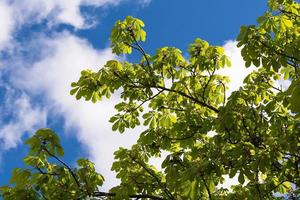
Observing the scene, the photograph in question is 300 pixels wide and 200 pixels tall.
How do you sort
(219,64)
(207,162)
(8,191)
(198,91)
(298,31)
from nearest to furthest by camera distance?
(207,162)
(8,191)
(298,31)
(219,64)
(198,91)

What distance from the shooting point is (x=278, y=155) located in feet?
19.7

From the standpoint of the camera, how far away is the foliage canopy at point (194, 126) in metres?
6.42

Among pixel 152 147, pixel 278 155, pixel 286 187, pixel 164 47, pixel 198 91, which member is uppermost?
pixel 164 47

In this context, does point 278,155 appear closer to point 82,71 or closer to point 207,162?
point 207,162

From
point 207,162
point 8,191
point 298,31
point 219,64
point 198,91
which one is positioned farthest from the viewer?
point 198,91

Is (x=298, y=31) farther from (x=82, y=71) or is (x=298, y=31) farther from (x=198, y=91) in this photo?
(x=82, y=71)

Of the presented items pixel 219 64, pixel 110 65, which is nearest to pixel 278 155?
pixel 219 64

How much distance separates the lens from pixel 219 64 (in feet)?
27.6

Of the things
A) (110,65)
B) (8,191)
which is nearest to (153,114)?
(110,65)

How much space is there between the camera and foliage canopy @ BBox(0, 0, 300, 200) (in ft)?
21.1

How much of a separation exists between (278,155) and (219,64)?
9.31 ft

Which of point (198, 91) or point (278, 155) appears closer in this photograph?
point (278, 155)

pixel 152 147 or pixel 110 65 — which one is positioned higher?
pixel 110 65

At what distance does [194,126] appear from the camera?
8.41 metres
